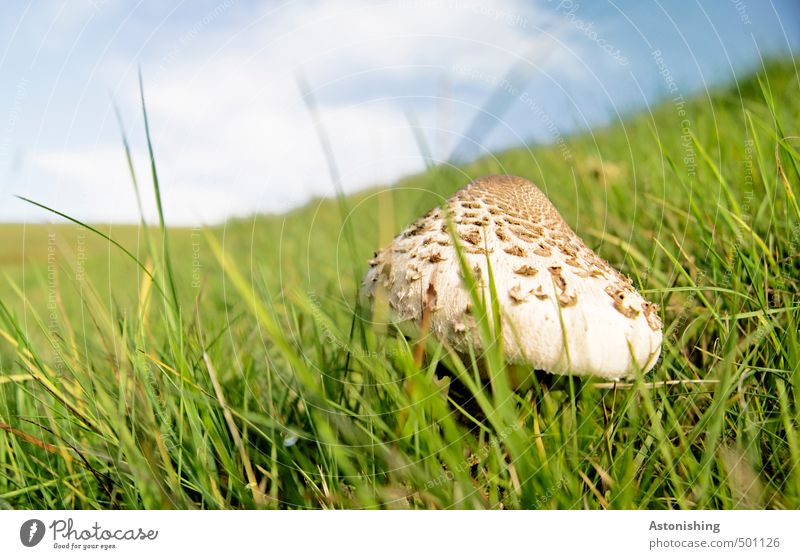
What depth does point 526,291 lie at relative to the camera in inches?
52.2

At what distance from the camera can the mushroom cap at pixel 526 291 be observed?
1300 mm

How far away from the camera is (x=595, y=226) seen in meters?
2.54

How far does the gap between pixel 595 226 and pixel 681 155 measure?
90 centimetres

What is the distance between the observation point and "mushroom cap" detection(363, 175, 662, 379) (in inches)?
51.2
